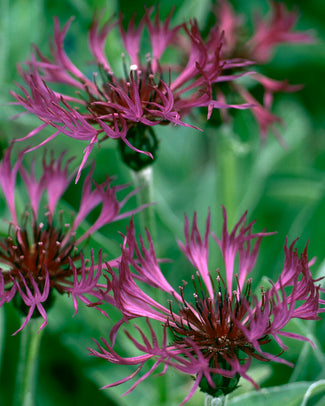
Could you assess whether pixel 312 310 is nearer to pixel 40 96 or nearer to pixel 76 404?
pixel 40 96

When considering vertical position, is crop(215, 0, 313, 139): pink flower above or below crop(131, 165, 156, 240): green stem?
above

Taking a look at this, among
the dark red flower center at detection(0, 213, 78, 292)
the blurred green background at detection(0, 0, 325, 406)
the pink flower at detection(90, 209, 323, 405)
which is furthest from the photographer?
the blurred green background at detection(0, 0, 325, 406)

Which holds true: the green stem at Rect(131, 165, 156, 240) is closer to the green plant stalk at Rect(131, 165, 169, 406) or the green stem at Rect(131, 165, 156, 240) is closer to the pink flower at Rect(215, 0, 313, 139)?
the green plant stalk at Rect(131, 165, 169, 406)

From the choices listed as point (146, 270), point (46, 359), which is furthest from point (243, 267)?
point (46, 359)

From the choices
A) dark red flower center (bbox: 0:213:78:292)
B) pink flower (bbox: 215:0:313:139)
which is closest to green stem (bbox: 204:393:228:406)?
dark red flower center (bbox: 0:213:78:292)

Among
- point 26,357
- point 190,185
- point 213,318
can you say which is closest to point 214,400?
point 213,318
